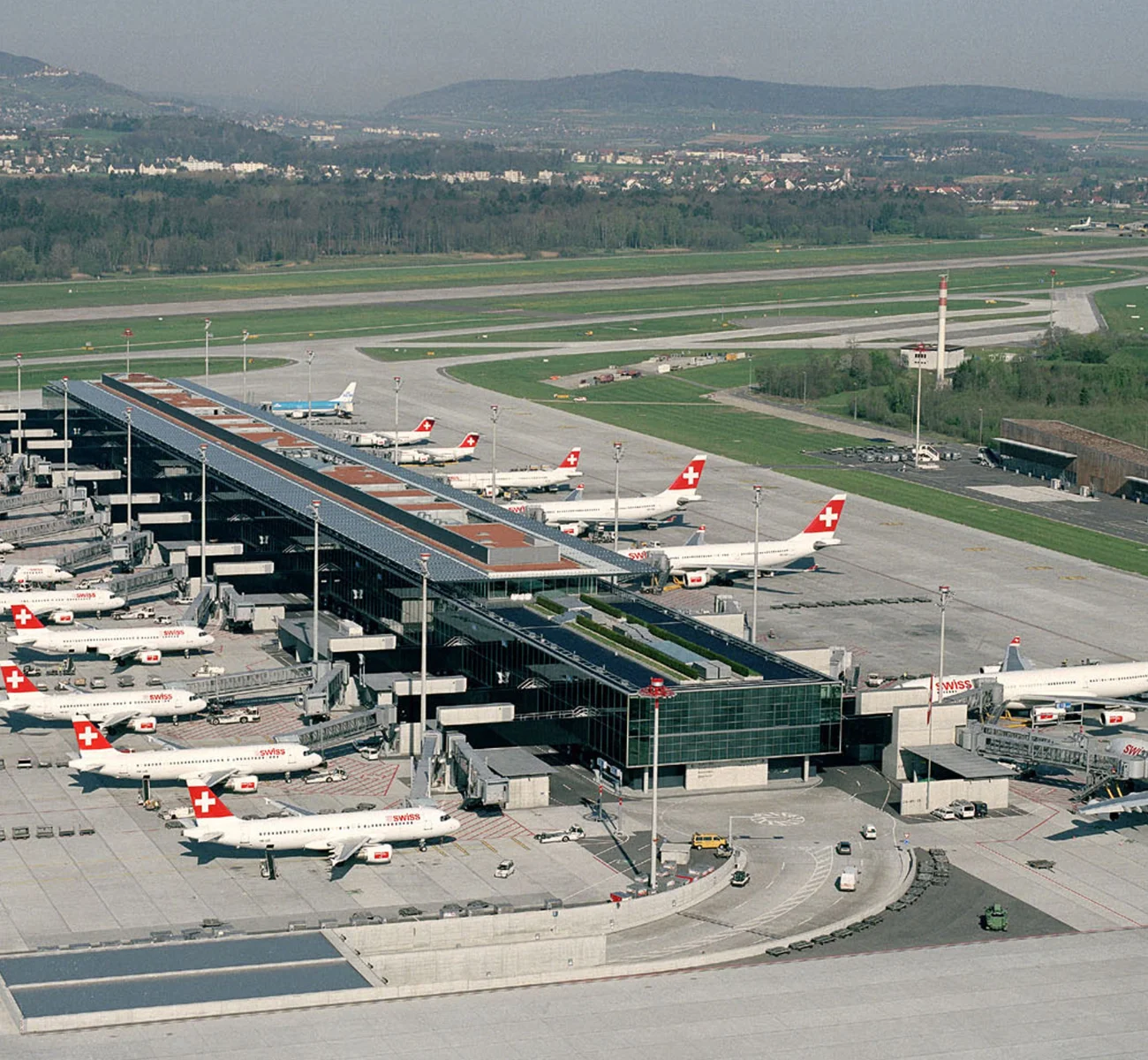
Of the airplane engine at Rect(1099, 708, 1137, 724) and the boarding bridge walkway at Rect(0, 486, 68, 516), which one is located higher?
the boarding bridge walkway at Rect(0, 486, 68, 516)

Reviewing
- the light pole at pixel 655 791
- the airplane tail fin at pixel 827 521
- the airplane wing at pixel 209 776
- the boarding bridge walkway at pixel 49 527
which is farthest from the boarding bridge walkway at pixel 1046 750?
the boarding bridge walkway at pixel 49 527

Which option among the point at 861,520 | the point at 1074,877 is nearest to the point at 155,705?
the point at 1074,877

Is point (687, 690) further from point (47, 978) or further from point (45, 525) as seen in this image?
point (45, 525)

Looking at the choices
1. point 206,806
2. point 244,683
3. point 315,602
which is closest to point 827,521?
point 315,602

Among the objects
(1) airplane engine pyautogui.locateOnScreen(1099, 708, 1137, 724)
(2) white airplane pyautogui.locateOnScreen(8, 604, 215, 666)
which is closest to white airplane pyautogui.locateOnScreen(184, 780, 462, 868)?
(2) white airplane pyautogui.locateOnScreen(8, 604, 215, 666)

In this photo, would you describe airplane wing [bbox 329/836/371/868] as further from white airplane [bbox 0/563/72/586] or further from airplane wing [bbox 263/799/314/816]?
white airplane [bbox 0/563/72/586]

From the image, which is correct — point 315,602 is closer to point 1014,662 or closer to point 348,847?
point 348,847
